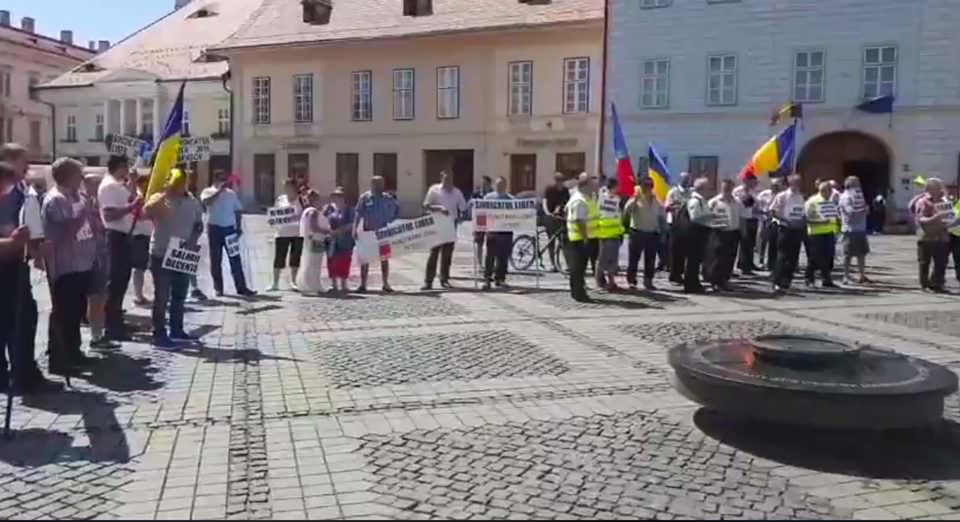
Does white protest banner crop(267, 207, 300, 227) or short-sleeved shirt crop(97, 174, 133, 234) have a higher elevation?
short-sleeved shirt crop(97, 174, 133, 234)

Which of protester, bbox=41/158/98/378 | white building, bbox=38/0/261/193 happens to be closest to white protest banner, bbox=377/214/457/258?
protester, bbox=41/158/98/378

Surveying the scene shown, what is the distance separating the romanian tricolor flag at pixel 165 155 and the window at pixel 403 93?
31769mm

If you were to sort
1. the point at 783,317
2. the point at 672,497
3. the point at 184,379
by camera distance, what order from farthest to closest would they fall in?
the point at 783,317, the point at 184,379, the point at 672,497

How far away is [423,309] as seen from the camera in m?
11.6

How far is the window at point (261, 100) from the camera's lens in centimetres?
4425

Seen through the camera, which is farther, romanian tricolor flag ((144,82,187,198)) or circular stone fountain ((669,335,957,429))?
romanian tricolor flag ((144,82,187,198))

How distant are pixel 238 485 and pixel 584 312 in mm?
6834

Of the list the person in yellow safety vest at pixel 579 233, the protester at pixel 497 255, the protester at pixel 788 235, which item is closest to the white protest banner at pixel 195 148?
the protester at pixel 497 255

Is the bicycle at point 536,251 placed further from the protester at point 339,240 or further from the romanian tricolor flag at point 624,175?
the protester at point 339,240

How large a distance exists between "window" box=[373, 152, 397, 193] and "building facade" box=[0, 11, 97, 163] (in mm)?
31078

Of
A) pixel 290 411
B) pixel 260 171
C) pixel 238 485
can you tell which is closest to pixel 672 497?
pixel 238 485

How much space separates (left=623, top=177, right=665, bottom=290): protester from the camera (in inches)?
525

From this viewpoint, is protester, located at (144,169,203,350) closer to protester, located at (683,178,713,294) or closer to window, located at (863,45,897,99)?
protester, located at (683,178,713,294)

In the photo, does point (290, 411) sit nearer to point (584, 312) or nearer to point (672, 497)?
point (672, 497)
